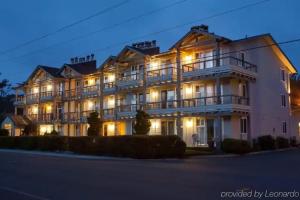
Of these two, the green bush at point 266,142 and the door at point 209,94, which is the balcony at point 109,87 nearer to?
the door at point 209,94

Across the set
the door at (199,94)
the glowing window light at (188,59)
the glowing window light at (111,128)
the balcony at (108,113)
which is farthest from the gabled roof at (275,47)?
the glowing window light at (111,128)

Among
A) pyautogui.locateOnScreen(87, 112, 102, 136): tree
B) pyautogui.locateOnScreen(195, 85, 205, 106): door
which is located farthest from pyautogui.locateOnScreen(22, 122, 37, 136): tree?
pyautogui.locateOnScreen(195, 85, 205, 106): door

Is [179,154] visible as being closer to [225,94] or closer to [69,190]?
[225,94]

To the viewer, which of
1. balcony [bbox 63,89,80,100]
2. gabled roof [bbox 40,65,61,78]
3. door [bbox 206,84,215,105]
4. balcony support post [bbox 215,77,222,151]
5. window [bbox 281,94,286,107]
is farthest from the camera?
gabled roof [bbox 40,65,61,78]

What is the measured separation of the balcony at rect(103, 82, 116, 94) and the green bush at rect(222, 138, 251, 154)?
18.1 m

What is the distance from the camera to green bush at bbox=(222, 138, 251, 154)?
31266 millimetres

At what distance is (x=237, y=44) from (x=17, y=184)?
27.8 metres

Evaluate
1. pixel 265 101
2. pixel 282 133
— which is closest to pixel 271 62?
pixel 265 101

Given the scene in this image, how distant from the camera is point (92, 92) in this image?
164ft

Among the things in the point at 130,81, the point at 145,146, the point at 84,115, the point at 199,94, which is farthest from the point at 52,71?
the point at 145,146

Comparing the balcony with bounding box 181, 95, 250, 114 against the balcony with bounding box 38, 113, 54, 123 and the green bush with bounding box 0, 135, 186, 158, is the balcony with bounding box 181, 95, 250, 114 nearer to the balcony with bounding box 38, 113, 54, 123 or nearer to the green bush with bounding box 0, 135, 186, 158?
the green bush with bounding box 0, 135, 186, 158

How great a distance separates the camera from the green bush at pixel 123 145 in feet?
93.0

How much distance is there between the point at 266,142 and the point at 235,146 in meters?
6.71

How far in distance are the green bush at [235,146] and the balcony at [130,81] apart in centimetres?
1332
